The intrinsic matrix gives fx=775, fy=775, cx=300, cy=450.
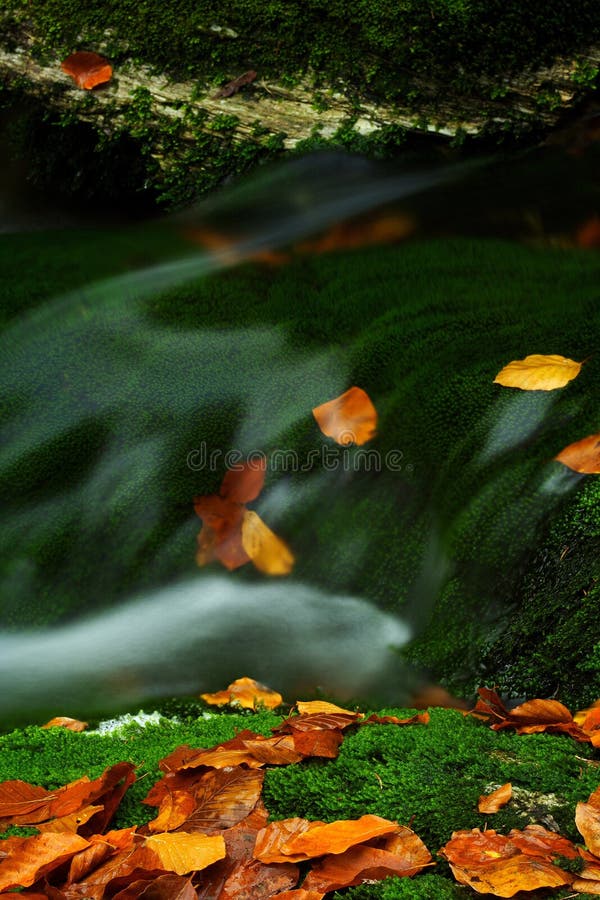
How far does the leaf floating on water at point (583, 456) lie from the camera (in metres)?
2.59

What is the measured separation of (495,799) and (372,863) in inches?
11.4

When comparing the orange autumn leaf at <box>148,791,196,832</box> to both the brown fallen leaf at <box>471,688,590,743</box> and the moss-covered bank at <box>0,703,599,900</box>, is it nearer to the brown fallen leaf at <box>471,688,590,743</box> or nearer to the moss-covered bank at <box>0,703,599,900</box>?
the moss-covered bank at <box>0,703,599,900</box>

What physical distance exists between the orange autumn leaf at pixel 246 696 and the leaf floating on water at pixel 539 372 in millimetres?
1397

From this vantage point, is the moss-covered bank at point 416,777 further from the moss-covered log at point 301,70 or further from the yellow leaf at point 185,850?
the moss-covered log at point 301,70

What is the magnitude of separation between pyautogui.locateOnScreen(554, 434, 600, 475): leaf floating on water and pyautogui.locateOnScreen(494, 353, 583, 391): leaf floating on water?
261 millimetres

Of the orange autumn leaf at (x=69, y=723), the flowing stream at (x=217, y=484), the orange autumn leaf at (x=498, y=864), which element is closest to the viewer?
the orange autumn leaf at (x=498, y=864)

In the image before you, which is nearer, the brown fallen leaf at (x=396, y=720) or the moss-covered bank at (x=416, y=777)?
the moss-covered bank at (x=416, y=777)

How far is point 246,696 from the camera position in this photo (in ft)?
8.30

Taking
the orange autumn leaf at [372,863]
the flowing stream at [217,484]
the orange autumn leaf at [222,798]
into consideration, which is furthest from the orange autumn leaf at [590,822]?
the flowing stream at [217,484]

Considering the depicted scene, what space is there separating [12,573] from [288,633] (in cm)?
105

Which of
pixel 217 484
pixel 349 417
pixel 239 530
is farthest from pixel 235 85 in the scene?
pixel 239 530

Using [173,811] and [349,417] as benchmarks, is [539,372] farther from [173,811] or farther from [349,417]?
[173,811]

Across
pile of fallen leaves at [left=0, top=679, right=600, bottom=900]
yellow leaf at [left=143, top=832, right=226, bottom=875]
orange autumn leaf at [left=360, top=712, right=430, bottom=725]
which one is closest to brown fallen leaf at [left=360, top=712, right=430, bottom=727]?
orange autumn leaf at [left=360, top=712, right=430, bottom=725]

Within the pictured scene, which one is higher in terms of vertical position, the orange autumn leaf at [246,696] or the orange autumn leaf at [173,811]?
the orange autumn leaf at [173,811]
